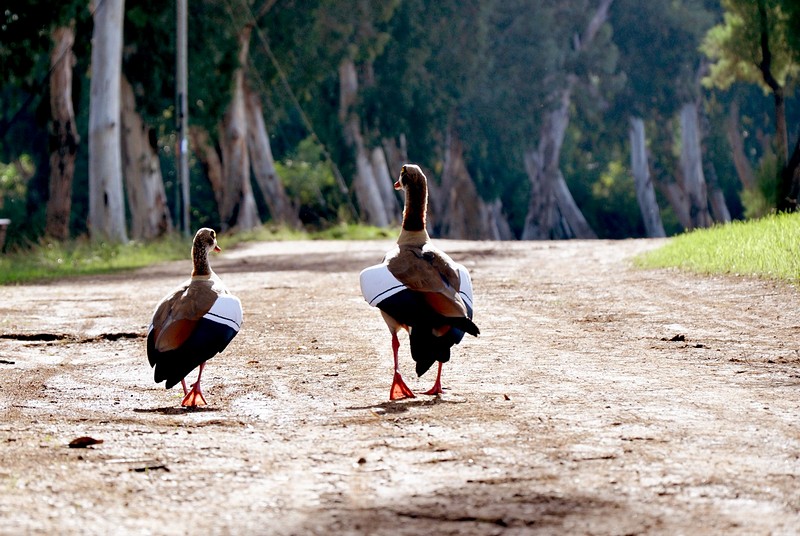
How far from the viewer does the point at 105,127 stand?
28219 millimetres

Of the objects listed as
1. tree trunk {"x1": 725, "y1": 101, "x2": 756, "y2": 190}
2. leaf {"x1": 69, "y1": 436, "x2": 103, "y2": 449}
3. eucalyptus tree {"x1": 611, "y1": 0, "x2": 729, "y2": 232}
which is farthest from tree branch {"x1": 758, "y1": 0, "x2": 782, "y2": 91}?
tree trunk {"x1": 725, "y1": 101, "x2": 756, "y2": 190}

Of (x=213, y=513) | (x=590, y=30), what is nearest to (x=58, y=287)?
(x=213, y=513)

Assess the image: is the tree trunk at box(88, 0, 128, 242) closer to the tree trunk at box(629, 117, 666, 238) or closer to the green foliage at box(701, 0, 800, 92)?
the green foliage at box(701, 0, 800, 92)

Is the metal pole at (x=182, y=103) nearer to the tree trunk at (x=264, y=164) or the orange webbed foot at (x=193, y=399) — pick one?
the tree trunk at (x=264, y=164)

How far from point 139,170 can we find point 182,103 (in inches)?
76.4

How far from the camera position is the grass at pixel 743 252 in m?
15.6

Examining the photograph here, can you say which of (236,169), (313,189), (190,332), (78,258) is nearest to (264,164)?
(236,169)

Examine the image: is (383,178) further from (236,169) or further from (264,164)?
(236,169)

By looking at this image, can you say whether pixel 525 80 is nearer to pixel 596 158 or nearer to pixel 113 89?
pixel 596 158

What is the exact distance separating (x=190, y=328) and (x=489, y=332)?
188 inches

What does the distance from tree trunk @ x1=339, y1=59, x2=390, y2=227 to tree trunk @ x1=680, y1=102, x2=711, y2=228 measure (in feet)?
46.9

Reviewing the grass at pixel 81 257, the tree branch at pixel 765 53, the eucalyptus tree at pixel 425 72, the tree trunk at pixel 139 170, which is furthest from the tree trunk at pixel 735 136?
the grass at pixel 81 257

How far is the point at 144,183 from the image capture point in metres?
33.2

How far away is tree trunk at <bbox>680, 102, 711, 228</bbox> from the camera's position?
5497cm
